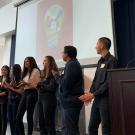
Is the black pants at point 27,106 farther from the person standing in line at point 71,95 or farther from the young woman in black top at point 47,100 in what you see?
the person standing in line at point 71,95

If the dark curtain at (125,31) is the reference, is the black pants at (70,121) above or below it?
below

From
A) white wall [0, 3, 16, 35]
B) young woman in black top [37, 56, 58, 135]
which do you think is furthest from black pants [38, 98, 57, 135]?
white wall [0, 3, 16, 35]

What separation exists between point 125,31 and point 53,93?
4.49 feet

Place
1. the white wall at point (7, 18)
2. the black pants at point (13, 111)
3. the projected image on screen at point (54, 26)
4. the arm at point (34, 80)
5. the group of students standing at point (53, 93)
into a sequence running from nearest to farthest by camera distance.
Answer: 1. the group of students standing at point (53, 93)
2. the arm at point (34, 80)
3. the black pants at point (13, 111)
4. the projected image on screen at point (54, 26)
5. the white wall at point (7, 18)

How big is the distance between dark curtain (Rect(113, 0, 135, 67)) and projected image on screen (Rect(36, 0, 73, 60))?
0.79m

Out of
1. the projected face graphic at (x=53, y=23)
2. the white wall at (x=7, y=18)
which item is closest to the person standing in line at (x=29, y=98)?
the projected face graphic at (x=53, y=23)

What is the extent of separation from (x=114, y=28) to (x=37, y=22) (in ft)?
5.96

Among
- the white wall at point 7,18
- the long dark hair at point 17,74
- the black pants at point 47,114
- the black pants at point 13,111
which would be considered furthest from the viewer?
the white wall at point 7,18

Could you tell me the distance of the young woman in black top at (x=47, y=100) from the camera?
2668 mm

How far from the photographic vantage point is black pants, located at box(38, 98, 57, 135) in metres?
2.66

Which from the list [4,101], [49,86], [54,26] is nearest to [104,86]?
[49,86]

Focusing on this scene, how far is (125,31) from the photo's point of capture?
3.12 metres

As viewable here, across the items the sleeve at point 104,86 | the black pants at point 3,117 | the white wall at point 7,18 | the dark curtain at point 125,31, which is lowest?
the black pants at point 3,117

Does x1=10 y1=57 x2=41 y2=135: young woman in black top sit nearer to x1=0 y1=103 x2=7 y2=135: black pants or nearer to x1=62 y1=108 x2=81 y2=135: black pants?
x1=0 y1=103 x2=7 y2=135: black pants
